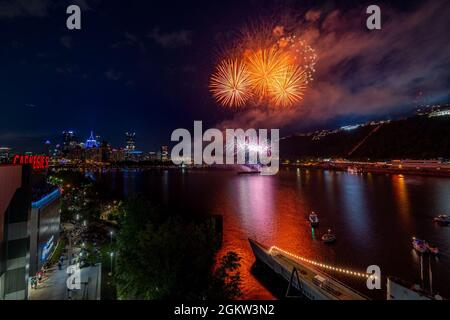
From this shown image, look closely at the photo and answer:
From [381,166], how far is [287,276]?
98.8 metres

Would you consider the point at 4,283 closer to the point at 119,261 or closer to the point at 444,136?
the point at 119,261

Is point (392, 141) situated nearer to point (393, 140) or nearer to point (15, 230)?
point (393, 140)

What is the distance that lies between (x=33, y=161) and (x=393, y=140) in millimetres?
137928

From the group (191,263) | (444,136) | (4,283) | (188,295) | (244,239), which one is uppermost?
(444,136)

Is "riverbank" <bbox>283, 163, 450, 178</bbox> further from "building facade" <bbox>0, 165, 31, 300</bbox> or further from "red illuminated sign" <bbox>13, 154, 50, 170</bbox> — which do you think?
"building facade" <bbox>0, 165, 31, 300</bbox>

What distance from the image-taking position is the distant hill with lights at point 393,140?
10131 centimetres

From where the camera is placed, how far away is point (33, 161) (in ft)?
47.3

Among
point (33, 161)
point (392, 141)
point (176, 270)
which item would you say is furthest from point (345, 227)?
point (392, 141)

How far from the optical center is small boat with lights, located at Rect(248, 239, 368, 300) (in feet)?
Answer: 41.2

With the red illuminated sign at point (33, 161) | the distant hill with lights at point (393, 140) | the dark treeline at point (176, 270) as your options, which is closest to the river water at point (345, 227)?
the dark treeline at point (176, 270)

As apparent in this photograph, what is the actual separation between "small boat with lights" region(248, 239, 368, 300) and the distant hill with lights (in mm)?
99637
